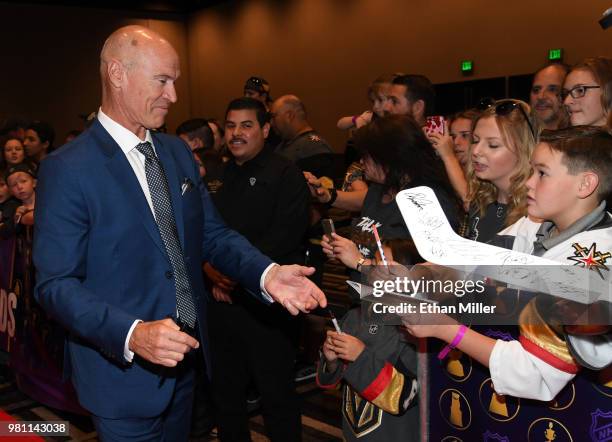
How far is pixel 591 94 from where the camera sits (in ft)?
9.95

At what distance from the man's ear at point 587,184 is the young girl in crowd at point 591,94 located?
149cm

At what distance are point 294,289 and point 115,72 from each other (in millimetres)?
905

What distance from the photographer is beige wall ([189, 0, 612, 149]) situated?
8.80 meters

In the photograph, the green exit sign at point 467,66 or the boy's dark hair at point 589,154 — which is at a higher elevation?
the green exit sign at point 467,66

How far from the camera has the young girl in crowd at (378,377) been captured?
2.18 metres

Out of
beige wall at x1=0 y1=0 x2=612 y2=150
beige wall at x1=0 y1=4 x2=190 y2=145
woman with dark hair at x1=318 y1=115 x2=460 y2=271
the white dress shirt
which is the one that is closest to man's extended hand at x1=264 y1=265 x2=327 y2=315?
the white dress shirt

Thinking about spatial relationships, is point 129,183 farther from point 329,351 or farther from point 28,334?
point 28,334

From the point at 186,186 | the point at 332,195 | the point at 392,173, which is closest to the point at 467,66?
the point at 332,195

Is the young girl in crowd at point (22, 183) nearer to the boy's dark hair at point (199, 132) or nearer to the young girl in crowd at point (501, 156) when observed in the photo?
the boy's dark hair at point (199, 132)

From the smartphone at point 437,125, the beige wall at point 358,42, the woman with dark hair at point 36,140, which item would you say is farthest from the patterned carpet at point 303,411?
the beige wall at point 358,42

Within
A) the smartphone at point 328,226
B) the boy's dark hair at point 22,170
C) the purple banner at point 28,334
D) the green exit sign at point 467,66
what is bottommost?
the purple banner at point 28,334

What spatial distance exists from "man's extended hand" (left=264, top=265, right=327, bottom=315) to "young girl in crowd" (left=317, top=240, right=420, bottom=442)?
225mm

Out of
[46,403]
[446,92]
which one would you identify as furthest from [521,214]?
[446,92]

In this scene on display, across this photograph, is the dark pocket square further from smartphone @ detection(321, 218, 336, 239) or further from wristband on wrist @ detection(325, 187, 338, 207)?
wristband on wrist @ detection(325, 187, 338, 207)
